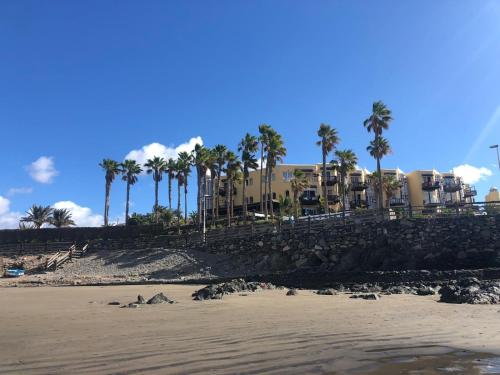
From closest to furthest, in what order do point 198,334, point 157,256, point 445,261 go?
point 198,334, point 445,261, point 157,256

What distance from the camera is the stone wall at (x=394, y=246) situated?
91.0ft

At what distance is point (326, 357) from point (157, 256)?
119 ft

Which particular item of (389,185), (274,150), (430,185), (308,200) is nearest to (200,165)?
(274,150)

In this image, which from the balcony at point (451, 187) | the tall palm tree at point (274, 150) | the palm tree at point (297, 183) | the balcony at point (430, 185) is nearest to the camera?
the tall palm tree at point (274, 150)

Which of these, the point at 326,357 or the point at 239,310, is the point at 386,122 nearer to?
the point at 239,310

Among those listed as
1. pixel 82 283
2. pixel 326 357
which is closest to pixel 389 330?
pixel 326 357

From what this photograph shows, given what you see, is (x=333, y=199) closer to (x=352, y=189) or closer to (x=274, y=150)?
(x=352, y=189)

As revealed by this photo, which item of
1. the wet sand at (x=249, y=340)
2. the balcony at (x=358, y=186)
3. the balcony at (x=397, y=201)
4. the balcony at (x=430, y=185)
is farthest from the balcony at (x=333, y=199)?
the wet sand at (x=249, y=340)

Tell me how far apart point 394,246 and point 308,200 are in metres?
42.6

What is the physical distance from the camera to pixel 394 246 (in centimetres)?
2964

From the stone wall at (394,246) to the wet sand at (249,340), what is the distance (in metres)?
16.8

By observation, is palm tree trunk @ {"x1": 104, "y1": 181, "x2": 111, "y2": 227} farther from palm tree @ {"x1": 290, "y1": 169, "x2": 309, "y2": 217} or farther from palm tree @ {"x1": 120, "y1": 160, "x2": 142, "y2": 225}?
palm tree @ {"x1": 290, "y1": 169, "x2": 309, "y2": 217}

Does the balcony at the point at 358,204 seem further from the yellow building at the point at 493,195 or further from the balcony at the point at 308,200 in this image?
the yellow building at the point at 493,195

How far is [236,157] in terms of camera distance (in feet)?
194
